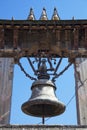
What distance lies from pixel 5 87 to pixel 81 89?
184 centimetres

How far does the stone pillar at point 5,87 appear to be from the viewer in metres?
9.55

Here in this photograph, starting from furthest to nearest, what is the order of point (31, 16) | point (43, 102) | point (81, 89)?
point (31, 16) < point (81, 89) < point (43, 102)

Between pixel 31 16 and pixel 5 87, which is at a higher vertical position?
pixel 31 16

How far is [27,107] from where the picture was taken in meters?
8.70

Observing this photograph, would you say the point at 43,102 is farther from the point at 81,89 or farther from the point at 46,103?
the point at 81,89

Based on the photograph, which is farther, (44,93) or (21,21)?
(21,21)

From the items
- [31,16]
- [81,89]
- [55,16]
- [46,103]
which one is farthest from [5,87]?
[55,16]

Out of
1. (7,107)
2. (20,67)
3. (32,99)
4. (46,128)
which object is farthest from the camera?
(20,67)

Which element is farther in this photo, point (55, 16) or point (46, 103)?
point (55, 16)

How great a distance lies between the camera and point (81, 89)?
10148 mm

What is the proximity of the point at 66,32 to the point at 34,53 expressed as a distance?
3.51ft

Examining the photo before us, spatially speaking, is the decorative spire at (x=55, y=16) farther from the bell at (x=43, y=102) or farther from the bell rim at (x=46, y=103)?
the bell rim at (x=46, y=103)

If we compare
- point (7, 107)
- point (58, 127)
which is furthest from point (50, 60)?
point (58, 127)

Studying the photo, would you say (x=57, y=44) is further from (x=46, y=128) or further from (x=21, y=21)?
(x=46, y=128)
